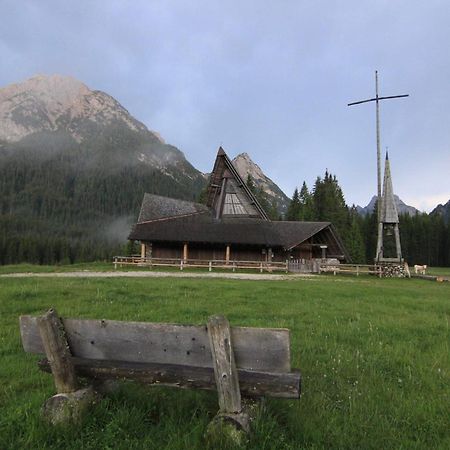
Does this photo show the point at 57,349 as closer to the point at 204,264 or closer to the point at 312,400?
the point at 312,400

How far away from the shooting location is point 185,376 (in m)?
3.22

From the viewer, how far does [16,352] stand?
18.4 ft

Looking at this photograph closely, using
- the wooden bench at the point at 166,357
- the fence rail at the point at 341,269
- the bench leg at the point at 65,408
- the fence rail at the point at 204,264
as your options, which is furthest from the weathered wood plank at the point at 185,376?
the fence rail at the point at 341,269

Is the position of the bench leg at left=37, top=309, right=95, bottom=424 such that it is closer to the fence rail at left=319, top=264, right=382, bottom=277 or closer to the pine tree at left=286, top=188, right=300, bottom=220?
the fence rail at left=319, top=264, right=382, bottom=277

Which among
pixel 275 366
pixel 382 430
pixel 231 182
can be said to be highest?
pixel 231 182

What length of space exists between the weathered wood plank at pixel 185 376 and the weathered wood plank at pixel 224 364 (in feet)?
0.39

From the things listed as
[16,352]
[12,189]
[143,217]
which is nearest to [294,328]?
[16,352]

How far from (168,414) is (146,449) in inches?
24.3

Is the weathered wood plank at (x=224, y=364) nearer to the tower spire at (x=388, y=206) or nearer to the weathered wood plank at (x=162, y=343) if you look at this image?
the weathered wood plank at (x=162, y=343)

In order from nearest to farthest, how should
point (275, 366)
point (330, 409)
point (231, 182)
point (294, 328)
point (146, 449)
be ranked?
point (146, 449), point (275, 366), point (330, 409), point (294, 328), point (231, 182)

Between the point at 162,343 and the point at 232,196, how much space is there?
37409 millimetres

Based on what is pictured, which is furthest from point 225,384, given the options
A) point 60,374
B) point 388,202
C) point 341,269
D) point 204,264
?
point 388,202

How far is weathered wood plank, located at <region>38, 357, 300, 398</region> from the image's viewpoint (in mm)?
3078

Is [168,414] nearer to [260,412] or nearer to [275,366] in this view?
[260,412]
